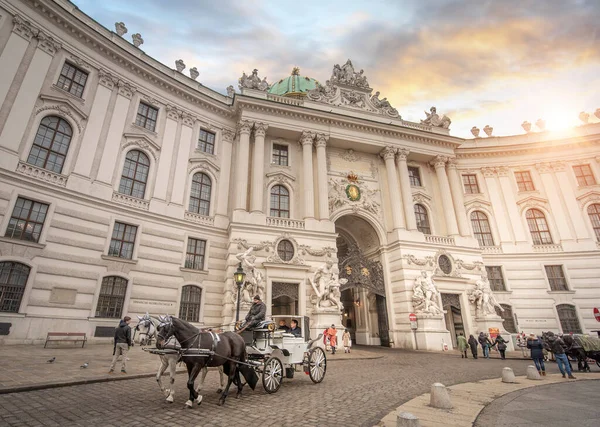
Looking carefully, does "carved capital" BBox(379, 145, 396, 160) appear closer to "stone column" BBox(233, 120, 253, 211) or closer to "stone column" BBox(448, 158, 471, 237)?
"stone column" BBox(448, 158, 471, 237)

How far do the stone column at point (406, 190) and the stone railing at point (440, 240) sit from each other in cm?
159

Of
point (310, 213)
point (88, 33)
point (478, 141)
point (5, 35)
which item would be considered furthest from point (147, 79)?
point (478, 141)

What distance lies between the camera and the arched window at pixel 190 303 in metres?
18.8

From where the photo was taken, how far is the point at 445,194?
27641mm

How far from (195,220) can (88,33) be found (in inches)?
518

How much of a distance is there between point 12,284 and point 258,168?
15098 millimetres

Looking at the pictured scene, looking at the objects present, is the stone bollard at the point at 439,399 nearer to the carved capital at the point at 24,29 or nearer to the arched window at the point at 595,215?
the carved capital at the point at 24,29

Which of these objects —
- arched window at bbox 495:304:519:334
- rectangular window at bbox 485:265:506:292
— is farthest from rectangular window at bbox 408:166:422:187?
arched window at bbox 495:304:519:334

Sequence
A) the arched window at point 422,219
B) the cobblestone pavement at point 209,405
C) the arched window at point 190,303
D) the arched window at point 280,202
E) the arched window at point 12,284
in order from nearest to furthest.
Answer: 1. the cobblestone pavement at point 209,405
2. the arched window at point 12,284
3. the arched window at point 190,303
4. the arched window at point 280,202
5. the arched window at point 422,219

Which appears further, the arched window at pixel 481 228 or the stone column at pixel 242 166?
the arched window at pixel 481 228

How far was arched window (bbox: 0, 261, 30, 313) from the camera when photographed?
1324cm

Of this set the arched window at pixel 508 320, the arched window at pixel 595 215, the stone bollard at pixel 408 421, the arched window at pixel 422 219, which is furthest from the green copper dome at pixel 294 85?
the stone bollard at pixel 408 421

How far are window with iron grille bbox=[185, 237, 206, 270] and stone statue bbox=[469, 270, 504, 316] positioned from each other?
20.5 metres

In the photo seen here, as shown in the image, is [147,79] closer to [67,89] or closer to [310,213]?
[67,89]
